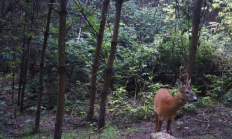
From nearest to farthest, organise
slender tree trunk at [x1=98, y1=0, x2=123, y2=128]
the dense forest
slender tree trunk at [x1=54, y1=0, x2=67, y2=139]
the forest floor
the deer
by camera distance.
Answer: slender tree trunk at [x1=54, y1=0, x2=67, y2=139] → the deer → the dense forest → the forest floor → slender tree trunk at [x1=98, y1=0, x2=123, y2=128]

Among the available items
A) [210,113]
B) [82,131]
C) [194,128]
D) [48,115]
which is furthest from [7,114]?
[210,113]

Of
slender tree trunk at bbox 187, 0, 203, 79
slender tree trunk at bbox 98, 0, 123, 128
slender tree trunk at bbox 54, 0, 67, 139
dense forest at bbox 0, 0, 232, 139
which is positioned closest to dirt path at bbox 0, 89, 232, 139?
dense forest at bbox 0, 0, 232, 139

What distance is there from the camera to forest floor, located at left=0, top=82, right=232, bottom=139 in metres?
5.24

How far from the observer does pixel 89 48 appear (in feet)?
33.8

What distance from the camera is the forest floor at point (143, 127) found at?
17.2 ft

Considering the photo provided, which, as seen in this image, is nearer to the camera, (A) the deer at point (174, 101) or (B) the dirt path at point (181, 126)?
(A) the deer at point (174, 101)

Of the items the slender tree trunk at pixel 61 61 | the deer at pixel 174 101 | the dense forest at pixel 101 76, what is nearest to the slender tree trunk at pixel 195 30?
the dense forest at pixel 101 76

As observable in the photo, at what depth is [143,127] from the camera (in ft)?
→ 20.1

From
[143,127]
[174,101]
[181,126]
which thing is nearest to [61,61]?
[174,101]

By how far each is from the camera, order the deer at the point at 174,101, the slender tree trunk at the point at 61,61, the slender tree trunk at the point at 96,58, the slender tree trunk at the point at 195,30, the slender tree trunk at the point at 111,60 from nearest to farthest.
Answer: the slender tree trunk at the point at 61,61
the deer at the point at 174,101
the slender tree trunk at the point at 111,60
the slender tree trunk at the point at 96,58
the slender tree trunk at the point at 195,30

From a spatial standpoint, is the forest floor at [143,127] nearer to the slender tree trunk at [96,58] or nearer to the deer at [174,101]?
the slender tree trunk at [96,58]

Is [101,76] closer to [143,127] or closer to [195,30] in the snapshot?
[143,127]

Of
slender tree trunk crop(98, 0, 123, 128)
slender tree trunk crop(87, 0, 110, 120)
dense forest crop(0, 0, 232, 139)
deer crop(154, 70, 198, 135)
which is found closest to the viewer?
deer crop(154, 70, 198, 135)

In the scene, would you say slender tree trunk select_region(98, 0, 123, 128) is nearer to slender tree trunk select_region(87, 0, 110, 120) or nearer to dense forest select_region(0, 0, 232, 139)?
dense forest select_region(0, 0, 232, 139)
